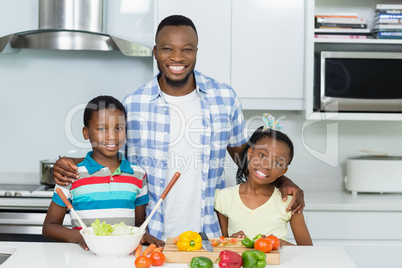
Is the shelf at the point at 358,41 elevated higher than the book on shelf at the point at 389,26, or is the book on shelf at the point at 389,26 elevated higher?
the book on shelf at the point at 389,26

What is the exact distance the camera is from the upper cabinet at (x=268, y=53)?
278 centimetres

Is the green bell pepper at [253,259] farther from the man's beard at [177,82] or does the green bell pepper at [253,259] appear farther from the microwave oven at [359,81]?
the microwave oven at [359,81]

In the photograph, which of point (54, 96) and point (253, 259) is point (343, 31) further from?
point (253, 259)

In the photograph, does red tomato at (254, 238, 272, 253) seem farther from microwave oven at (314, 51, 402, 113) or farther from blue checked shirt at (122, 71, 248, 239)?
microwave oven at (314, 51, 402, 113)

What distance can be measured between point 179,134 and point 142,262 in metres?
0.65

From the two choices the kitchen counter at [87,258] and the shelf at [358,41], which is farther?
the shelf at [358,41]

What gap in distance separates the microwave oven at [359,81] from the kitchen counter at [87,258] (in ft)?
4.17

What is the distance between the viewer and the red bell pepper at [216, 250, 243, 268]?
1391 millimetres

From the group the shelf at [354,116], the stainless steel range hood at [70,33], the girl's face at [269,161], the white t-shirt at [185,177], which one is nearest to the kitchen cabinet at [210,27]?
the stainless steel range hood at [70,33]

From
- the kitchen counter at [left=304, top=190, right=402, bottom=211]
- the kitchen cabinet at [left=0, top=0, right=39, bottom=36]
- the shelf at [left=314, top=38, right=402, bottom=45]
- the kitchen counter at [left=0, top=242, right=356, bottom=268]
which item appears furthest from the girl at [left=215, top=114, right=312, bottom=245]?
the kitchen cabinet at [left=0, top=0, right=39, bottom=36]

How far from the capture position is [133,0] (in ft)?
10.0

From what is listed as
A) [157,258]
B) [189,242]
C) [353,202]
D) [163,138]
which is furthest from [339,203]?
[157,258]

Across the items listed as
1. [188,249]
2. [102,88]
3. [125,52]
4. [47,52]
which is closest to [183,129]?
[188,249]

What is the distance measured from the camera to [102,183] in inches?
67.9
